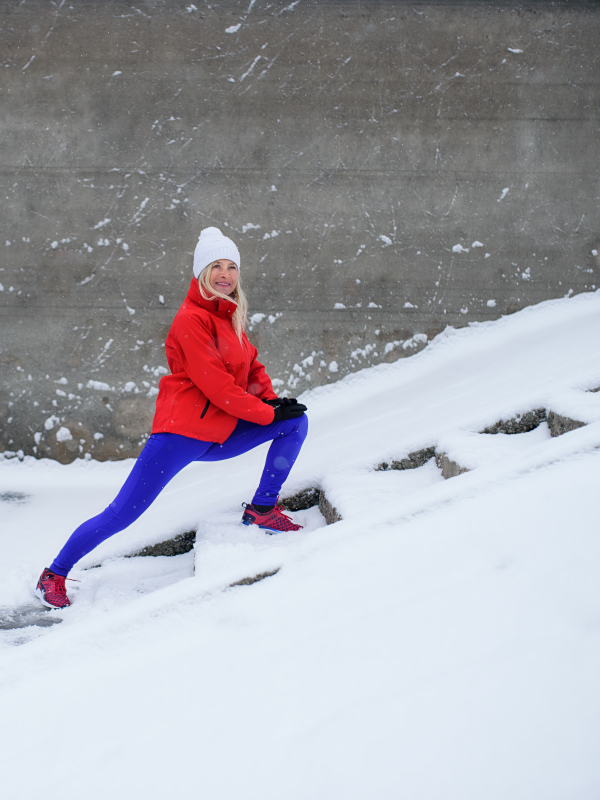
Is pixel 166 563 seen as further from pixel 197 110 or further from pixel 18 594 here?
pixel 197 110

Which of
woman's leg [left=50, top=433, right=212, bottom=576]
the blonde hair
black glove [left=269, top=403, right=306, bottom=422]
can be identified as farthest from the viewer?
black glove [left=269, top=403, right=306, bottom=422]

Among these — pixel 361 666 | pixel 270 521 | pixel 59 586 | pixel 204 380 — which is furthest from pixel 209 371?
pixel 361 666

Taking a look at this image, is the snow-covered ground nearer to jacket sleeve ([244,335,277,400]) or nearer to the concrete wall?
jacket sleeve ([244,335,277,400])

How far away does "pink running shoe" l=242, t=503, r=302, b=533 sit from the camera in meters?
2.13

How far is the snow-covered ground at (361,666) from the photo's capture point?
1.00 meters

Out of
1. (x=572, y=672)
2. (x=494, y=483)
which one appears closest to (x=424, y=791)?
(x=572, y=672)

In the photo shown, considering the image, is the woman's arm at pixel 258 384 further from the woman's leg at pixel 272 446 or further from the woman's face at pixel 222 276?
the woman's face at pixel 222 276

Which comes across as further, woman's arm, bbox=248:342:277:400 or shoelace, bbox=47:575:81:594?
woman's arm, bbox=248:342:277:400

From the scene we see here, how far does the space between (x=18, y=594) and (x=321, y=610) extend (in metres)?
1.31

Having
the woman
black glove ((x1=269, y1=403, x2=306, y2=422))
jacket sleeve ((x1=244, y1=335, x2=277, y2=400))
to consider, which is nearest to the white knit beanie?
the woman

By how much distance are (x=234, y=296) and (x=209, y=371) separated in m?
0.39

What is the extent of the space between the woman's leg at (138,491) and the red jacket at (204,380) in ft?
0.18

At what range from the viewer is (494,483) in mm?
1493

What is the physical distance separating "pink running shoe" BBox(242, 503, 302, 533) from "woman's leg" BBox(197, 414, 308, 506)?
0.12ft
